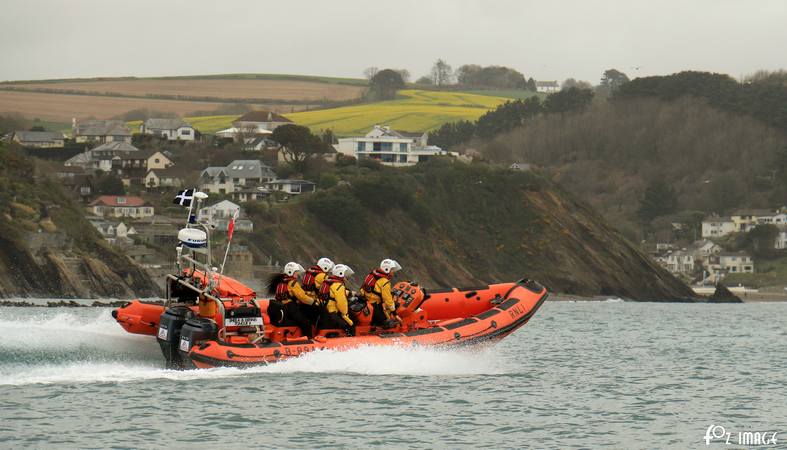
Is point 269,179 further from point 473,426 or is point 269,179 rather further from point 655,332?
point 473,426

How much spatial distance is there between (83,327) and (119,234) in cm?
5550

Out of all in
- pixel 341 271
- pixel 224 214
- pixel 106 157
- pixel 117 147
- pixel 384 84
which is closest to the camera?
pixel 341 271

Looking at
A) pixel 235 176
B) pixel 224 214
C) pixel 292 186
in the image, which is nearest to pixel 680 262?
pixel 292 186

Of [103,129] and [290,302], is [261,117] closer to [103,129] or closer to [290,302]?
[103,129]

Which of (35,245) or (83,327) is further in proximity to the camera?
(35,245)

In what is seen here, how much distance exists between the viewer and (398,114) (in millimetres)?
161000

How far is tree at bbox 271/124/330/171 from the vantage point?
→ 10725 cm

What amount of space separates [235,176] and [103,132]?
25.0 meters

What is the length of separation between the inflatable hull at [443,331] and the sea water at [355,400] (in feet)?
0.64

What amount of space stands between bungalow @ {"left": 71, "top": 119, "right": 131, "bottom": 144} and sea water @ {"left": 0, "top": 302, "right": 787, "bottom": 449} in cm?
9547

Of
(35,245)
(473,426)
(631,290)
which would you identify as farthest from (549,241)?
(473,426)

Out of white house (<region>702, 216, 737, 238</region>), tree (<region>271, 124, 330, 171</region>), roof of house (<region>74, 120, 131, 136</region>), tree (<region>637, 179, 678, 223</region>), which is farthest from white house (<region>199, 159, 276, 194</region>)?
white house (<region>702, 216, 737, 238</region>)

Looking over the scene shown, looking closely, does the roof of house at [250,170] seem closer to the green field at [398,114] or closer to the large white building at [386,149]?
the large white building at [386,149]

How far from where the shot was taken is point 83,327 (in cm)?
2617
